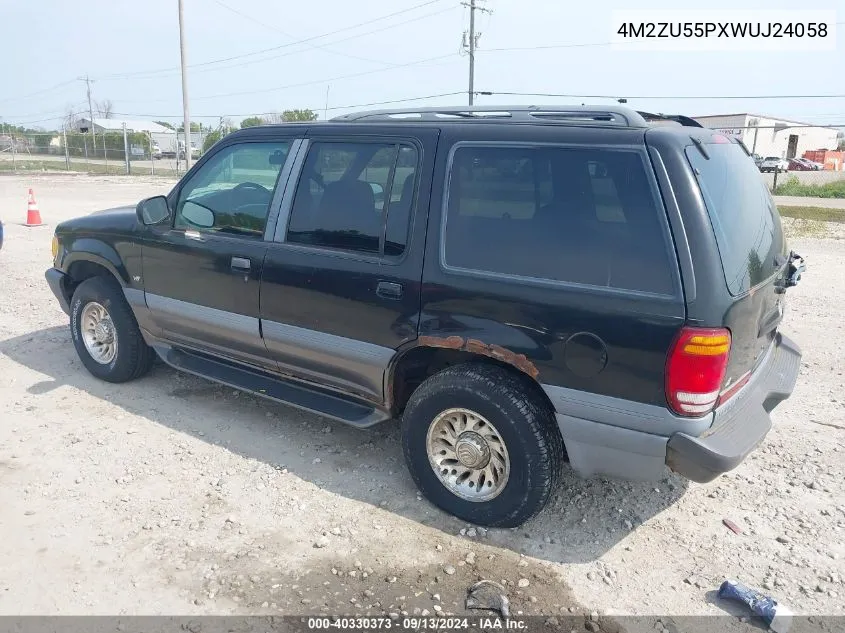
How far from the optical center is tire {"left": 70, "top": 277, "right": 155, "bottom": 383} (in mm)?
A: 5055

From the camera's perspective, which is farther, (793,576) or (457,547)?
(457,547)

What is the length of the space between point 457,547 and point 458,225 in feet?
5.26

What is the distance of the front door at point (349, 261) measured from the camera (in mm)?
3545

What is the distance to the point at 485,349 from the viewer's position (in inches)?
130

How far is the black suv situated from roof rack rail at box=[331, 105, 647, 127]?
0.02 metres

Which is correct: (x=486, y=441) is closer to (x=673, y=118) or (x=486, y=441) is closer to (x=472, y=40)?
(x=673, y=118)

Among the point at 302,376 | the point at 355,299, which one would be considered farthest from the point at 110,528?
the point at 355,299

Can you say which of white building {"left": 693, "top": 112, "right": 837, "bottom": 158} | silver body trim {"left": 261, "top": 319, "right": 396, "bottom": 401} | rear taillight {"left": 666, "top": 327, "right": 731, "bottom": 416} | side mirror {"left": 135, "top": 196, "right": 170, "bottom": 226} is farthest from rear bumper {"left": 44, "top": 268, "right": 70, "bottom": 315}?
white building {"left": 693, "top": 112, "right": 837, "bottom": 158}

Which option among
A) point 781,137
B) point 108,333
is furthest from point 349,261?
point 781,137

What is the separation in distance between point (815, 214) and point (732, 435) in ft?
57.2

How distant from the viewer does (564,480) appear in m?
3.96

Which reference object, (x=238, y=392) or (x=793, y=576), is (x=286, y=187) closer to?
(x=238, y=392)

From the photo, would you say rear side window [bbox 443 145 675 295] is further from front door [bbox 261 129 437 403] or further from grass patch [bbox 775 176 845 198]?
grass patch [bbox 775 176 845 198]

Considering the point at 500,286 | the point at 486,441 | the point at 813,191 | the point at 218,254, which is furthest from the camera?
the point at 813,191
